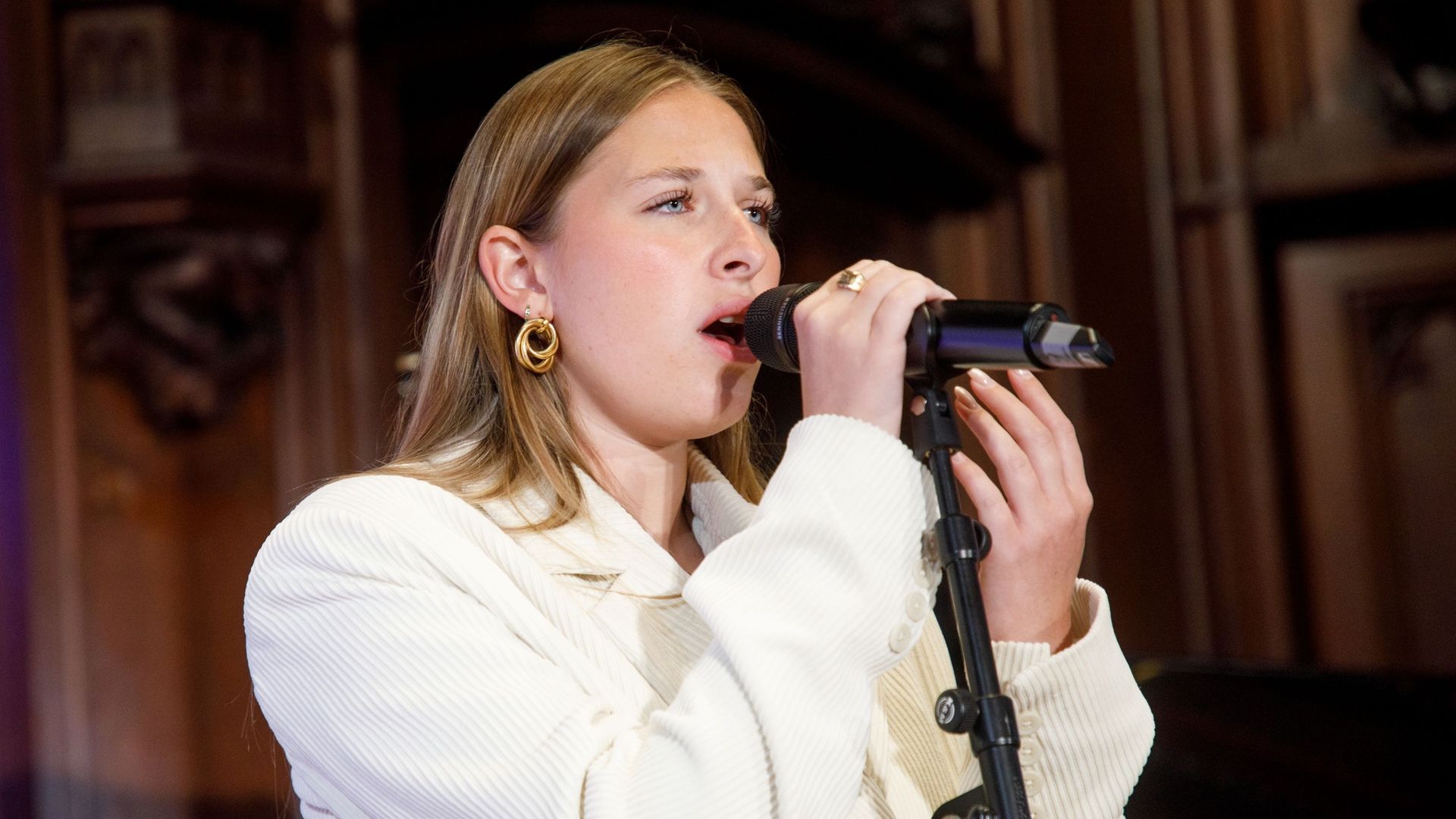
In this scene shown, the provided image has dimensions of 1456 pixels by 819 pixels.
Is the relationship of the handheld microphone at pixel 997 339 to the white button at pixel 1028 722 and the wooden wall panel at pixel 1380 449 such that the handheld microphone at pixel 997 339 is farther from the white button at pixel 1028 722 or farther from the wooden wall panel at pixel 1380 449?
the wooden wall panel at pixel 1380 449

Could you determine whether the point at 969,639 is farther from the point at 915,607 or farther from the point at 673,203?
the point at 673,203

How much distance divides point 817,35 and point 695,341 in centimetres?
184

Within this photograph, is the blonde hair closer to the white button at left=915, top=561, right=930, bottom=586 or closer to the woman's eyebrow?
the woman's eyebrow

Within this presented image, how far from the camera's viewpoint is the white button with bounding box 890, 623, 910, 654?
1.04m

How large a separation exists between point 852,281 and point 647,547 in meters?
0.40

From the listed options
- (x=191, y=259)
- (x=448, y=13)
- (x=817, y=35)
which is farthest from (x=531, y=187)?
(x=817, y=35)

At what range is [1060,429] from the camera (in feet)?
3.84

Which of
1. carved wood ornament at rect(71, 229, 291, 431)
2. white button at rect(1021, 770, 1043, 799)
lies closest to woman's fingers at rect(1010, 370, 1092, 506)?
white button at rect(1021, 770, 1043, 799)

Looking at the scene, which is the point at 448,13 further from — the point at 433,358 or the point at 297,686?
the point at 297,686

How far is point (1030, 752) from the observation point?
125cm

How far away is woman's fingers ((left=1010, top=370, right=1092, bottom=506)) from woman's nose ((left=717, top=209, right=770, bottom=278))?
276 mm

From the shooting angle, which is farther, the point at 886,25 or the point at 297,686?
the point at 886,25

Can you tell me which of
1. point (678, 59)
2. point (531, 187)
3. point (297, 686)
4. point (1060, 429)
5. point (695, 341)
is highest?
point (678, 59)

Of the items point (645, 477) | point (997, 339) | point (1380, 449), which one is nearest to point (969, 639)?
point (997, 339)
